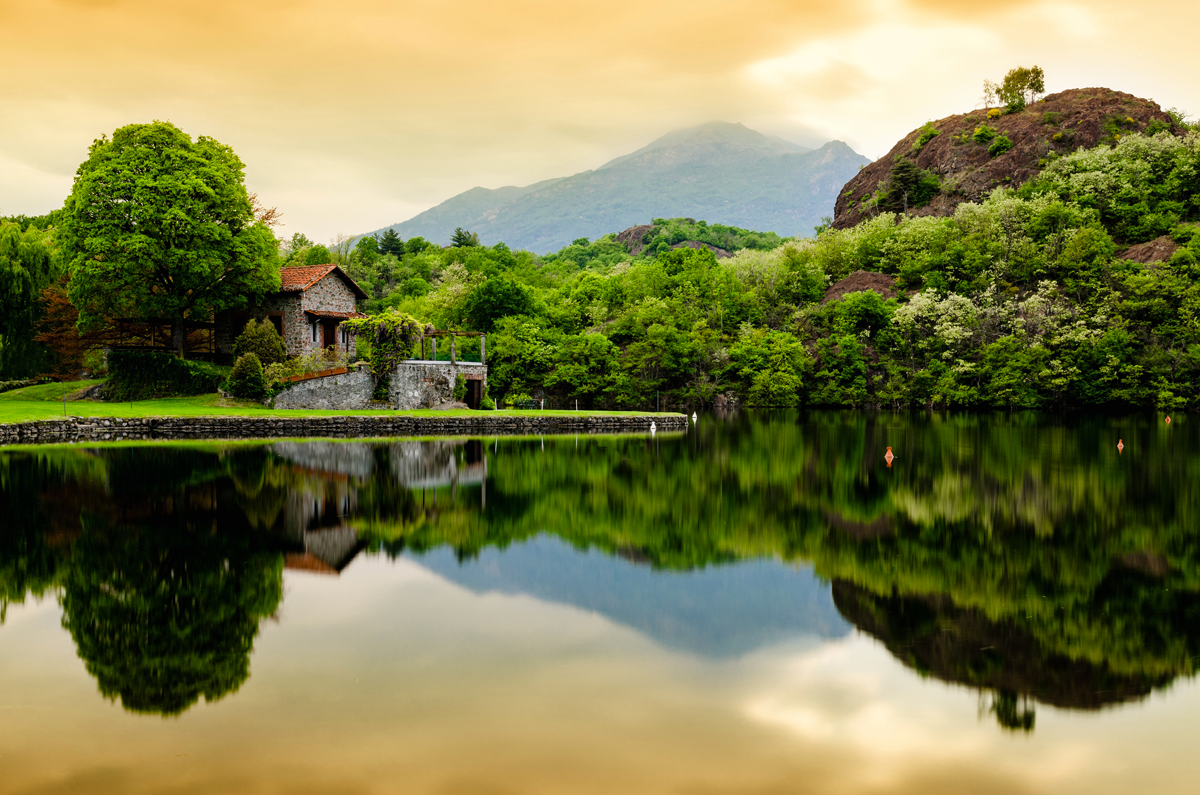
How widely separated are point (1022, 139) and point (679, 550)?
352ft

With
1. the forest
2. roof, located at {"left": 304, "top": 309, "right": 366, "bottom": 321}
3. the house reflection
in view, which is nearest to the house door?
roof, located at {"left": 304, "top": 309, "right": 366, "bottom": 321}

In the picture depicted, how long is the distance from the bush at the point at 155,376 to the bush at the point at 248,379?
2.20 metres

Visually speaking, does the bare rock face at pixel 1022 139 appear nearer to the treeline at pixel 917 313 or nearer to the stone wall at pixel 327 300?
the treeline at pixel 917 313

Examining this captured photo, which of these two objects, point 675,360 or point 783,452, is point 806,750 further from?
point 675,360

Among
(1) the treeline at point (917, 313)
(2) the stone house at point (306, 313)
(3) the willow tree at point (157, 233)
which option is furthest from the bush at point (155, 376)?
(1) the treeline at point (917, 313)

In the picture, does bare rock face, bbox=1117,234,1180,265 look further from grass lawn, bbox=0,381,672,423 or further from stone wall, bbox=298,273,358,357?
stone wall, bbox=298,273,358,357

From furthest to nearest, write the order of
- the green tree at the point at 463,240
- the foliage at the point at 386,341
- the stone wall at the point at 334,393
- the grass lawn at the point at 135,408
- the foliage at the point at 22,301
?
the green tree at the point at 463,240
the foliage at the point at 22,301
the foliage at the point at 386,341
the stone wall at the point at 334,393
the grass lawn at the point at 135,408

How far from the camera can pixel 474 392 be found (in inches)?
1993

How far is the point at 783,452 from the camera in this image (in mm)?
31938

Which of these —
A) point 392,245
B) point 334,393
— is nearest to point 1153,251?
point 334,393

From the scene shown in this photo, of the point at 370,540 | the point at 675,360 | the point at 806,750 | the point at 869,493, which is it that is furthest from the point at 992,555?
the point at 675,360

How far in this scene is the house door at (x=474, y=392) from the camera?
5041 cm

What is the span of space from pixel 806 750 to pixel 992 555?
8.39 m

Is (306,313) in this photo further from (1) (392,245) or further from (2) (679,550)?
(1) (392,245)
